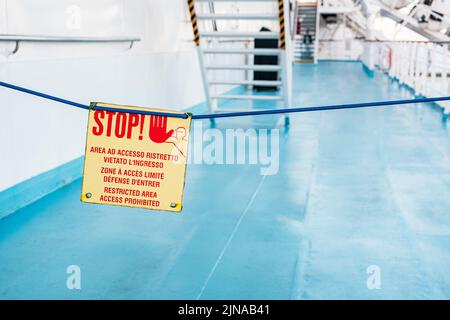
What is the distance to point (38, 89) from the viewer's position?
13.4 ft

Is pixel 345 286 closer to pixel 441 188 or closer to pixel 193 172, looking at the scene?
pixel 441 188

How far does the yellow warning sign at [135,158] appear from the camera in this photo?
8.55ft

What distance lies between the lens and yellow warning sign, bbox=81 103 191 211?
103 inches

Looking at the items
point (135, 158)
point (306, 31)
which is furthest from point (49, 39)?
→ point (306, 31)

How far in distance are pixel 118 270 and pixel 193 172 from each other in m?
2.22

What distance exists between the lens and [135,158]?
2650 mm

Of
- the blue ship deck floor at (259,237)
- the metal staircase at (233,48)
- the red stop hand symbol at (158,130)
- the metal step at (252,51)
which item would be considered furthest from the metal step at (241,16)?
the red stop hand symbol at (158,130)

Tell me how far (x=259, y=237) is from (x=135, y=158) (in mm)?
1063

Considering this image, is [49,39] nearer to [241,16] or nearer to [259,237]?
[259,237]

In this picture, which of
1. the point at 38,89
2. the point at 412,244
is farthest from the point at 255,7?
the point at 412,244

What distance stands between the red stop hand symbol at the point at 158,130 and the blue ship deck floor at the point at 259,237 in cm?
71

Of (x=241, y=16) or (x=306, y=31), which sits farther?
(x=306, y=31)

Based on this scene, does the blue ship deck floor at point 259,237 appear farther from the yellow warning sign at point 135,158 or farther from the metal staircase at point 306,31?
the metal staircase at point 306,31

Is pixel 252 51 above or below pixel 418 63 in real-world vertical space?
above
